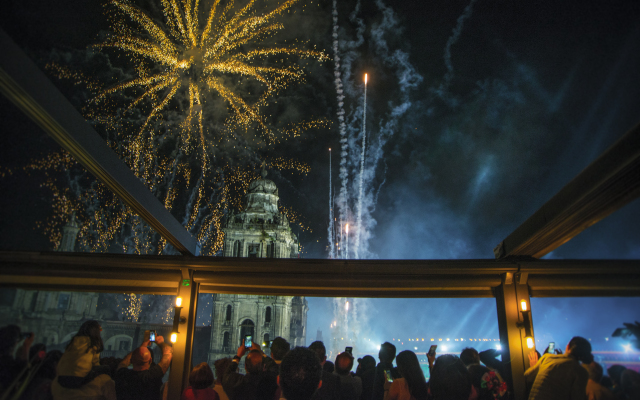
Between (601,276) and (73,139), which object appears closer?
(73,139)

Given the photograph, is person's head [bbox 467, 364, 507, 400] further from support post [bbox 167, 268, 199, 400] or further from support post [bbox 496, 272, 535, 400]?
support post [bbox 167, 268, 199, 400]

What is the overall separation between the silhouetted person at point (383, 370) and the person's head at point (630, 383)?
302cm

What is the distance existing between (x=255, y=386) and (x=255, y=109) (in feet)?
76.1

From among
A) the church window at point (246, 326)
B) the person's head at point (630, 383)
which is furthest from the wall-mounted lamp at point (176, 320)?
the church window at point (246, 326)

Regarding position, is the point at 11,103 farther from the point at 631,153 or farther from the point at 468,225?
the point at 468,225

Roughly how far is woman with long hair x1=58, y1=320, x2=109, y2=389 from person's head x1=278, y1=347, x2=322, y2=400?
2788 mm

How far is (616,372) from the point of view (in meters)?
4.60

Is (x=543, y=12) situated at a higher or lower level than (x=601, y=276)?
higher

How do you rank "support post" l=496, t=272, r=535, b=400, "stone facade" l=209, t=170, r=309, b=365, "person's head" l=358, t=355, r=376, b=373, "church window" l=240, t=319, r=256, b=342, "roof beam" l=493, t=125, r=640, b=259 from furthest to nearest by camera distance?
"church window" l=240, t=319, r=256, b=342 → "stone facade" l=209, t=170, r=309, b=365 → "support post" l=496, t=272, r=535, b=400 → "person's head" l=358, t=355, r=376, b=373 → "roof beam" l=493, t=125, r=640, b=259

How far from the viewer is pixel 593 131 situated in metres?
5.64

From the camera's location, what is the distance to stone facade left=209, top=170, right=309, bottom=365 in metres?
55.7

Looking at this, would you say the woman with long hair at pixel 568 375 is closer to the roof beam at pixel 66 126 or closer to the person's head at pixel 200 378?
the person's head at pixel 200 378

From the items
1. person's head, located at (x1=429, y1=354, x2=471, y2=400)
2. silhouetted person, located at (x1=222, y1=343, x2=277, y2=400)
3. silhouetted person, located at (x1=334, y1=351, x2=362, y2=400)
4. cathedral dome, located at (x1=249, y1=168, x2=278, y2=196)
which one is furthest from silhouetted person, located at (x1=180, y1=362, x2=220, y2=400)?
cathedral dome, located at (x1=249, y1=168, x2=278, y2=196)

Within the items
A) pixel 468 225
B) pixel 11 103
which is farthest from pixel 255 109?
pixel 468 225
